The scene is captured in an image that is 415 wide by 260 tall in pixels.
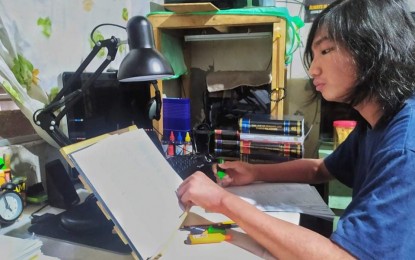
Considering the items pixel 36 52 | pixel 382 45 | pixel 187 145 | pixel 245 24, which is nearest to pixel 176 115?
pixel 187 145

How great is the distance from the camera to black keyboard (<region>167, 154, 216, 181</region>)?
100 cm

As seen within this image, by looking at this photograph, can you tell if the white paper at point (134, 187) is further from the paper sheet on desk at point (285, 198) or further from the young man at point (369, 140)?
the paper sheet on desk at point (285, 198)

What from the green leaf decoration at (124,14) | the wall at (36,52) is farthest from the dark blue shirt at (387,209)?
the green leaf decoration at (124,14)

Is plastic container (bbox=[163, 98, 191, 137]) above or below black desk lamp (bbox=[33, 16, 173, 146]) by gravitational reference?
below

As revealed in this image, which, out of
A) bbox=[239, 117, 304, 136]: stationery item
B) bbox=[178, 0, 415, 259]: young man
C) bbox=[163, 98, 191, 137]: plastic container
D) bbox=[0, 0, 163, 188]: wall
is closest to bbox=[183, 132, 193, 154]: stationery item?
bbox=[163, 98, 191, 137]: plastic container

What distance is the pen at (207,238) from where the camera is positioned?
0.66 metres

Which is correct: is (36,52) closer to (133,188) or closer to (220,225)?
(133,188)

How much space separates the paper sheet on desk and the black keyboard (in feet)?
0.45

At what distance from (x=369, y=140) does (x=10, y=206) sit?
0.92 m

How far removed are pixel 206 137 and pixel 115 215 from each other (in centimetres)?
82

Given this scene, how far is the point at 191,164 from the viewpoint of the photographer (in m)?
1.09

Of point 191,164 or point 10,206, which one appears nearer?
point 10,206

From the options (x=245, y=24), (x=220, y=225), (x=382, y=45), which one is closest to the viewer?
(x=382, y=45)

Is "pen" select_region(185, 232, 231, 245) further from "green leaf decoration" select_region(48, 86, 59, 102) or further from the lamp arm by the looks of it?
"green leaf decoration" select_region(48, 86, 59, 102)
